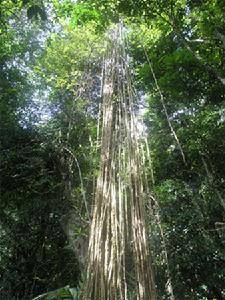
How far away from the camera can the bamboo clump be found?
1857 millimetres

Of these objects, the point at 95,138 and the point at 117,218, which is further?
the point at 95,138

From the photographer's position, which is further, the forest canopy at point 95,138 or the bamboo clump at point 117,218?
the forest canopy at point 95,138

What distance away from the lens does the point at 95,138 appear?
6.81m

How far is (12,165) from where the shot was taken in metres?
6.02

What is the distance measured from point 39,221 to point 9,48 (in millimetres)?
3640

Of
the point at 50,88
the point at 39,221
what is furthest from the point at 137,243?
the point at 50,88

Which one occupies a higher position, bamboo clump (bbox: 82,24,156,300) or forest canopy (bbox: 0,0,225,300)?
forest canopy (bbox: 0,0,225,300)

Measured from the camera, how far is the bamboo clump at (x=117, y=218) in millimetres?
1857

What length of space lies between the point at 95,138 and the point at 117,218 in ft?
15.4

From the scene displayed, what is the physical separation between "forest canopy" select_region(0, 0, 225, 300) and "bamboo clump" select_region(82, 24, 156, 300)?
0.65 m

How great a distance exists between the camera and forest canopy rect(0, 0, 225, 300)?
473 cm

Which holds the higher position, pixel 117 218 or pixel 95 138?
pixel 95 138

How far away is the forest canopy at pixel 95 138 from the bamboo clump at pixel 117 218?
0.65 metres

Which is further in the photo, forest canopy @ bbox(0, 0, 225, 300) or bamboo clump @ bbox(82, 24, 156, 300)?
forest canopy @ bbox(0, 0, 225, 300)
